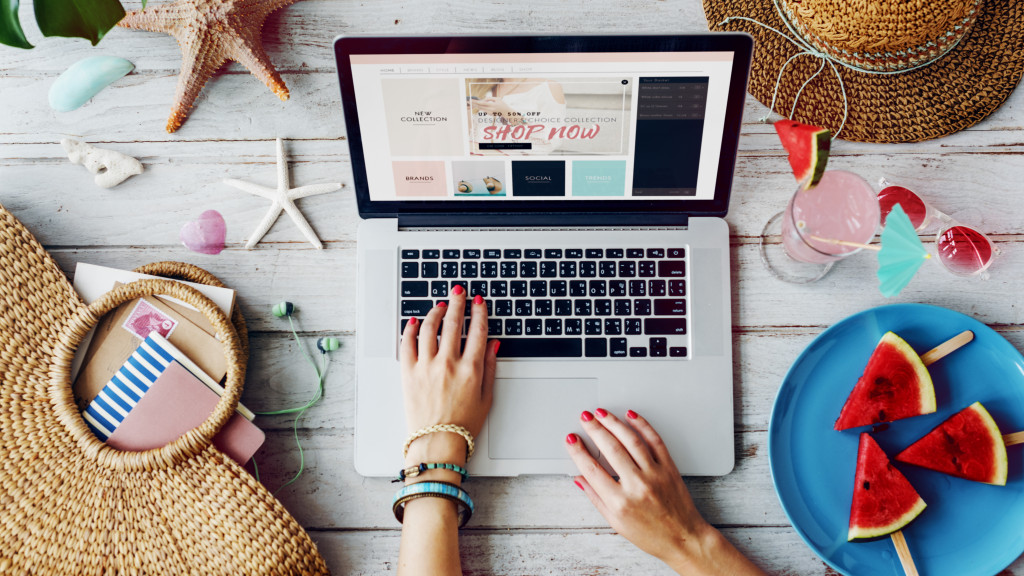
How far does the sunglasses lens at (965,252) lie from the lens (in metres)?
1.07

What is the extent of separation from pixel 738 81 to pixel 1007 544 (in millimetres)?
801

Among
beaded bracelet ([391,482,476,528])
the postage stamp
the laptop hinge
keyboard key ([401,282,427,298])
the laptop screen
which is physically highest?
the laptop screen

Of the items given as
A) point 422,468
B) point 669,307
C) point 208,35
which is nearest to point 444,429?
point 422,468

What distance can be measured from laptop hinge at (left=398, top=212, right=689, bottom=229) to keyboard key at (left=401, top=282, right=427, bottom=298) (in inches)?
3.9

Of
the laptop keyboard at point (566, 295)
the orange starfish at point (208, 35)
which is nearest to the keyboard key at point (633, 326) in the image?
the laptop keyboard at point (566, 295)

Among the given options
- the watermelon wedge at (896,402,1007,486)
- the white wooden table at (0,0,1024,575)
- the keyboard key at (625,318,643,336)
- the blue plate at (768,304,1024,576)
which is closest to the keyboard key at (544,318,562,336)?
the keyboard key at (625,318,643,336)

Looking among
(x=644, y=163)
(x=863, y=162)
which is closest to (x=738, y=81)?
(x=644, y=163)

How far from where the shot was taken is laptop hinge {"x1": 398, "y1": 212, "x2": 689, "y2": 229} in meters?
1.06

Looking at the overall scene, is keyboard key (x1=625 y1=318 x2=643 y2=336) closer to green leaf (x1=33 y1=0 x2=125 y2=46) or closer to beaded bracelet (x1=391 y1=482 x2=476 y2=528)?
beaded bracelet (x1=391 y1=482 x2=476 y2=528)

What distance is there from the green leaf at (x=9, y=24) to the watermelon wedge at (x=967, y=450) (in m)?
1.42

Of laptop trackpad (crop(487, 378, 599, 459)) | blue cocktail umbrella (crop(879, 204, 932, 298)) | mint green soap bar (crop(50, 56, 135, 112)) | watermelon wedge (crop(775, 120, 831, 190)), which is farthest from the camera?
mint green soap bar (crop(50, 56, 135, 112))

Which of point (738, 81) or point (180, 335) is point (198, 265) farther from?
point (738, 81)

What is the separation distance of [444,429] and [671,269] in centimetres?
45

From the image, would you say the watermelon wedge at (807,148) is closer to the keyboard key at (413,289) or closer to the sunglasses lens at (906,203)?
the sunglasses lens at (906,203)
